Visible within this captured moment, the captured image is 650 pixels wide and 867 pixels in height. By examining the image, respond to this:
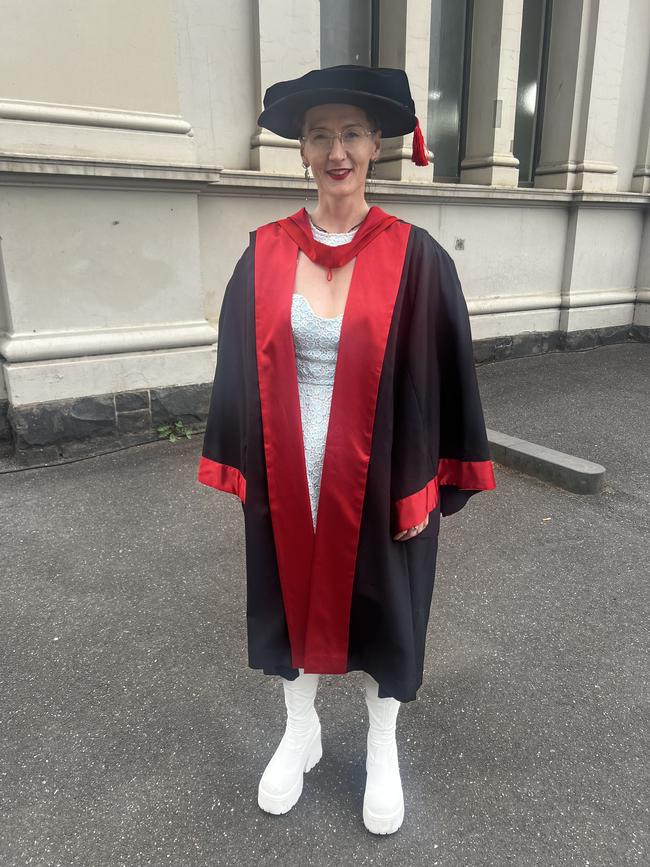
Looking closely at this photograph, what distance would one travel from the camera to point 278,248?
1.87 metres

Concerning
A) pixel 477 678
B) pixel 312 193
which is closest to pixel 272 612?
pixel 477 678

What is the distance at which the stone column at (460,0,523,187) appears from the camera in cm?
732

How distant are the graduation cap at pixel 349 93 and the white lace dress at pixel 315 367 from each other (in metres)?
0.31

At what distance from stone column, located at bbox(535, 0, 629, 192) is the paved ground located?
5.51 m

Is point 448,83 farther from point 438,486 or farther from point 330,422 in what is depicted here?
point 330,422

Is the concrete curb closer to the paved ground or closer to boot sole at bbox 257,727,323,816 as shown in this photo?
the paved ground

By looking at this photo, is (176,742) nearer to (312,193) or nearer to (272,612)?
(272,612)

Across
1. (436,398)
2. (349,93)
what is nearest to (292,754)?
(436,398)

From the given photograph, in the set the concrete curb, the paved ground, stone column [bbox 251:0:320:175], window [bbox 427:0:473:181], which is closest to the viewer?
the paved ground

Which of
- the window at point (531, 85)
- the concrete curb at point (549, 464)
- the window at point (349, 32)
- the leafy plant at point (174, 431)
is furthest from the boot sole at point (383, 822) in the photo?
the window at point (531, 85)

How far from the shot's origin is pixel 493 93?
7.52 metres

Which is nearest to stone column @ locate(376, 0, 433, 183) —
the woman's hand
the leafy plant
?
the leafy plant

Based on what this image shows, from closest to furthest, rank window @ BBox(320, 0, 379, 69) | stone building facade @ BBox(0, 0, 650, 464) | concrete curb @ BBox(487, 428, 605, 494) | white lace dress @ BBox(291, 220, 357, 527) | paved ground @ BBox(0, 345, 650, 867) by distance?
white lace dress @ BBox(291, 220, 357, 527)
paved ground @ BBox(0, 345, 650, 867)
concrete curb @ BBox(487, 428, 605, 494)
stone building facade @ BBox(0, 0, 650, 464)
window @ BBox(320, 0, 379, 69)

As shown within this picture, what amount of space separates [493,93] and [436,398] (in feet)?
23.0
